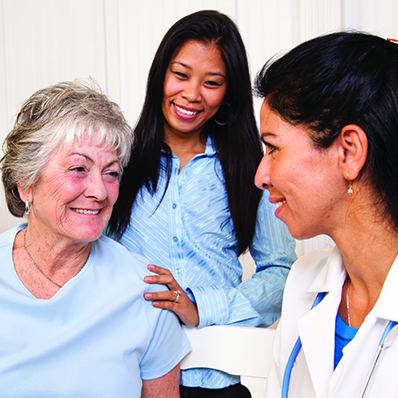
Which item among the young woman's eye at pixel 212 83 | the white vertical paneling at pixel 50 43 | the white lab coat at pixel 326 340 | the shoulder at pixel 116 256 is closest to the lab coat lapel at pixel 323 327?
the white lab coat at pixel 326 340

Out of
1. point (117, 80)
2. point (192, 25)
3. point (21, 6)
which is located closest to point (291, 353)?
point (192, 25)

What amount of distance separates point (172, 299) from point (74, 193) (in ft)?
1.45

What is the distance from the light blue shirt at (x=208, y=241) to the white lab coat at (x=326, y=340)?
0.25 meters

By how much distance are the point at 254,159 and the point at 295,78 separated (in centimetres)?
68

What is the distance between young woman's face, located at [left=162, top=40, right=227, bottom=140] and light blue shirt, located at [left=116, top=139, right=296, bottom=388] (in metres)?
0.15

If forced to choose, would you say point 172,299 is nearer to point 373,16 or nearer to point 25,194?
point 25,194

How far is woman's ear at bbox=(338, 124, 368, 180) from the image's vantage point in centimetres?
103

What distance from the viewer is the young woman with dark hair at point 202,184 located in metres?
1.69

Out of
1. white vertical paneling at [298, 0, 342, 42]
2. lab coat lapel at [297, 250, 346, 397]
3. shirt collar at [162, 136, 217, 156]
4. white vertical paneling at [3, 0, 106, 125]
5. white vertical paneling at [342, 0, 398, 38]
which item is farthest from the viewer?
white vertical paneling at [3, 0, 106, 125]

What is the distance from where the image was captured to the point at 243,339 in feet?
4.94

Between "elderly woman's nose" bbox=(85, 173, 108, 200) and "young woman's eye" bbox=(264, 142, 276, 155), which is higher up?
"young woman's eye" bbox=(264, 142, 276, 155)

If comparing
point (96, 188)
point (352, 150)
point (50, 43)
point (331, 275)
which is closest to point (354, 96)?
point (352, 150)

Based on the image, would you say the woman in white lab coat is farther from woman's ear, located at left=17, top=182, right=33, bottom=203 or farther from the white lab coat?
woman's ear, located at left=17, top=182, right=33, bottom=203

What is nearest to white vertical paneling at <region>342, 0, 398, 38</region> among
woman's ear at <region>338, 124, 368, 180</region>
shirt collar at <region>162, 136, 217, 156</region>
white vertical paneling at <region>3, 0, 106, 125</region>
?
shirt collar at <region>162, 136, 217, 156</region>
